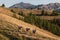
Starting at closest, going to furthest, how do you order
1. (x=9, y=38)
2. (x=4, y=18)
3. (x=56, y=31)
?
(x=9, y=38) → (x=4, y=18) → (x=56, y=31)

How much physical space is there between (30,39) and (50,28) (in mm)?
41047

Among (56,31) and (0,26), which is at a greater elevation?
(0,26)

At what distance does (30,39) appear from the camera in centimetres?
7038

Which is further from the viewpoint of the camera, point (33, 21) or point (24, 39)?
point (33, 21)

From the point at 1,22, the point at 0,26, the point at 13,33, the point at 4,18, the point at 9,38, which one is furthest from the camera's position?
the point at 4,18

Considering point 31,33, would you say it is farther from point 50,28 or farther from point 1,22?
point 50,28

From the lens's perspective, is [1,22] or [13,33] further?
[1,22]

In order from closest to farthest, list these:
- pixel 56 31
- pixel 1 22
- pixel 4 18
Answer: pixel 1 22 → pixel 4 18 → pixel 56 31

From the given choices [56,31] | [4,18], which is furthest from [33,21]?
[4,18]

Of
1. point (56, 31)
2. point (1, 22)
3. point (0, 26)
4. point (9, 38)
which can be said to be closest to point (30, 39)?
point (9, 38)

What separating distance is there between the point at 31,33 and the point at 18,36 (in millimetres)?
11771

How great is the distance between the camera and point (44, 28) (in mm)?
109875

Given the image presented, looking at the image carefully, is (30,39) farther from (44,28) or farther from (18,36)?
Answer: (44,28)

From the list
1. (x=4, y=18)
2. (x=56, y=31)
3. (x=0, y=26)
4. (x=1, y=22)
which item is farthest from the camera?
(x=56, y=31)
